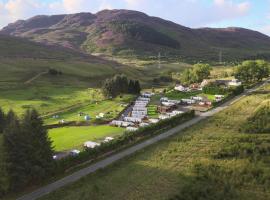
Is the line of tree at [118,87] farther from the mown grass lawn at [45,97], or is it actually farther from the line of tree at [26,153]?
the line of tree at [26,153]

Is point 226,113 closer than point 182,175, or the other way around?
point 182,175

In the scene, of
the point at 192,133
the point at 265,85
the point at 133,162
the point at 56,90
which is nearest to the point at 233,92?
the point at 265,85

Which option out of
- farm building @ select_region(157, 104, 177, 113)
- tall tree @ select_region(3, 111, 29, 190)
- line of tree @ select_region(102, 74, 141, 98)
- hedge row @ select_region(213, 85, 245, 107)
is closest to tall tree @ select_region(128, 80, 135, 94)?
line of tree @ select_region(102, 74, 141, 98)

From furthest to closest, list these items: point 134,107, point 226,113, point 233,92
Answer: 1. point 233,92
2. point 134,107
3. point 226,113

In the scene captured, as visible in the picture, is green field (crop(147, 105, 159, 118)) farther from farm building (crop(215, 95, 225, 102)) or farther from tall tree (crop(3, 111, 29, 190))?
tall tree (crop(3, 111, 29, 190))

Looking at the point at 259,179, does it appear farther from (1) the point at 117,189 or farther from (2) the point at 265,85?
A: (2) the point at 265,85

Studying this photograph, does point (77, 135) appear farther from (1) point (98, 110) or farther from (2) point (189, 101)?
(2) point (189, 101)

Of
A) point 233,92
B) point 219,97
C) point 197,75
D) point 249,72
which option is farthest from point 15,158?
point 249,72

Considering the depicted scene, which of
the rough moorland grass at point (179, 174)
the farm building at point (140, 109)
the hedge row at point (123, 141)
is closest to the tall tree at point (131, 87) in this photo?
the farm building at point (140, 109)
